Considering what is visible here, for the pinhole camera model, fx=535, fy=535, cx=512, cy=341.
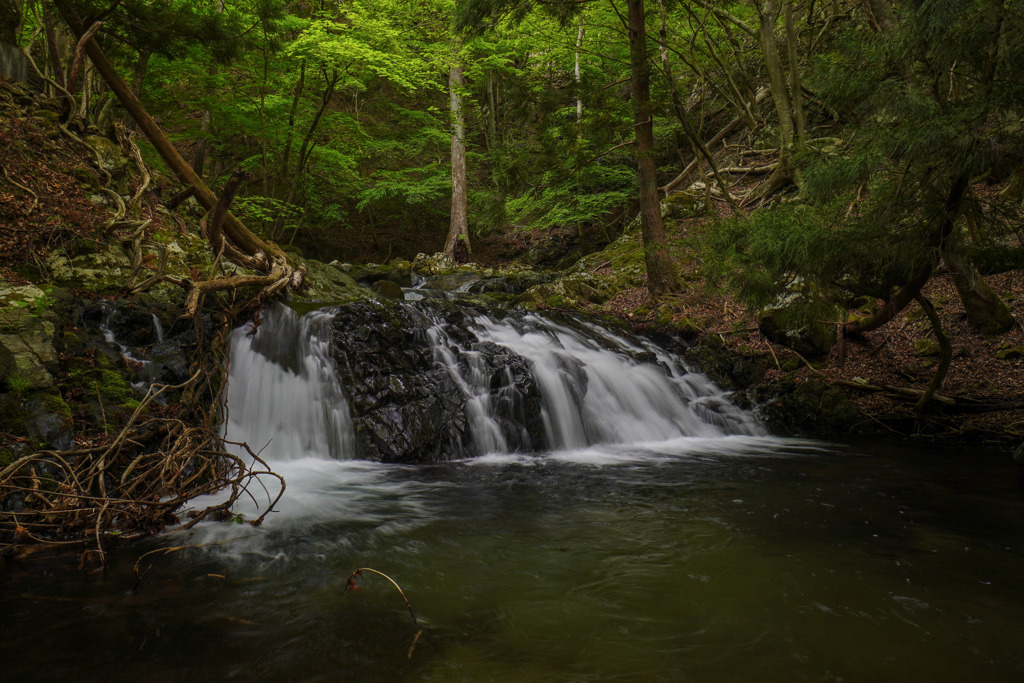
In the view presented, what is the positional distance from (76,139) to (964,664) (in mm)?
11527

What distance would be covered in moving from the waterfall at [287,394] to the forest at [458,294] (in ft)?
0.11

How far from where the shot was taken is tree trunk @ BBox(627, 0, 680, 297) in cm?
954

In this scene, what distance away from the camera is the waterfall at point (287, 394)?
6.29m

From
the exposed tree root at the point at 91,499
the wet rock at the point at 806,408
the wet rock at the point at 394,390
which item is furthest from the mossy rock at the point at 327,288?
the wet rock at the point at 806,408

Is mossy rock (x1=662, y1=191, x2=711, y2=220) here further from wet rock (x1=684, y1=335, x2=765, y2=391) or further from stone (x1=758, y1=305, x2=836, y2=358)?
wet rock (x1=684, y1=335, x2=765, y2=391)

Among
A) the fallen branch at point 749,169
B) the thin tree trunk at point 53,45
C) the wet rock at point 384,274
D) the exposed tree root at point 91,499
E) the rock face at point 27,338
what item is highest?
the thin tree trunk at point 53,45

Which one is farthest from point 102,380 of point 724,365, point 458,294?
point 458,294

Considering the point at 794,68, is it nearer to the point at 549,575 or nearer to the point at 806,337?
the point at 806,337

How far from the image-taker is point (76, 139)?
27.2 ft

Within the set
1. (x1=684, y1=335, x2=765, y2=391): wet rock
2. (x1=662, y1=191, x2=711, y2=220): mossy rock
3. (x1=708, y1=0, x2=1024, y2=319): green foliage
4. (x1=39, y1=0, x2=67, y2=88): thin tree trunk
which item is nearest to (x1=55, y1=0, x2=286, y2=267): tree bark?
(x1=39, y1=0, x2=67, y2=88): thin tree trunk

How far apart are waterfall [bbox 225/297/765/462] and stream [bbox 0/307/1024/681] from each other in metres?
0.06

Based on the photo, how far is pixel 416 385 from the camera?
707cm

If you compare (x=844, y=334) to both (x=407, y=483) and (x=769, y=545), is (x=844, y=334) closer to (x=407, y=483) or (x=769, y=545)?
(x=769, y=545)

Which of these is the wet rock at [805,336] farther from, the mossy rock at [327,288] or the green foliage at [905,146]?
the mossy rock at [327,288]
